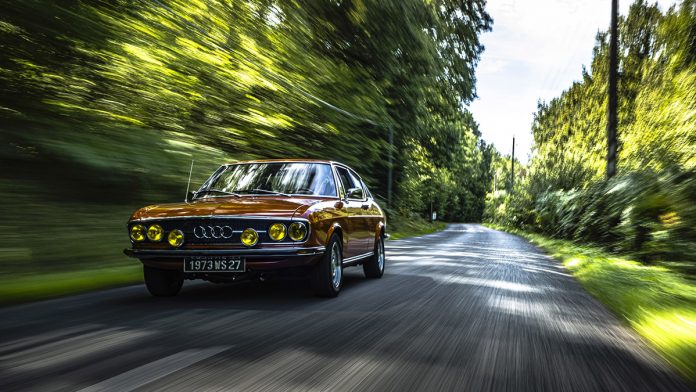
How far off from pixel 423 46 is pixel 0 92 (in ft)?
41.0

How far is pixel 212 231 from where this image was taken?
5.86 meters

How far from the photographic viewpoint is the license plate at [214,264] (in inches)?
226

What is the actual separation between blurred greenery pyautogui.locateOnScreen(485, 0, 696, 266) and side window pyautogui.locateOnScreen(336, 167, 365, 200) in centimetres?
509

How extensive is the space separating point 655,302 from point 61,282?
6855mm

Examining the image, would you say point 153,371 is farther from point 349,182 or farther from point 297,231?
point 349,182

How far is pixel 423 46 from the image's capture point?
17781 millimetres

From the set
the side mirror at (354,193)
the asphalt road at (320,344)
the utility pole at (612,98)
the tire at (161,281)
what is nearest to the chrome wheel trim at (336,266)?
the asphalt road at (320,344)

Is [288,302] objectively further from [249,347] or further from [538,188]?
[538,188]

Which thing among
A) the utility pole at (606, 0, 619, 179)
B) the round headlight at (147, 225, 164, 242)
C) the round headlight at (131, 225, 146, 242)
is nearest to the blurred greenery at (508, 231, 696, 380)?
the round headlight at (147, 225, 164, 242)

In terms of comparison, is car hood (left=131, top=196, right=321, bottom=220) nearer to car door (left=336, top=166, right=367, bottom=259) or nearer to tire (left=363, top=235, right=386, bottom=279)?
car door (left=336, top=166, right=367, bottom=259)

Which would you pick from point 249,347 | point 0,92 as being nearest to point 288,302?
point 249,347

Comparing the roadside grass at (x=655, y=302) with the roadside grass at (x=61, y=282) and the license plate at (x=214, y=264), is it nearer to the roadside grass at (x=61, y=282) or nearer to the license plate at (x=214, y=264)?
the license plate at (x=214, y=264)

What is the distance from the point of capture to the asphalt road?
130 inches

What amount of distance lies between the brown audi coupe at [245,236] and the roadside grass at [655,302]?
320 cm
